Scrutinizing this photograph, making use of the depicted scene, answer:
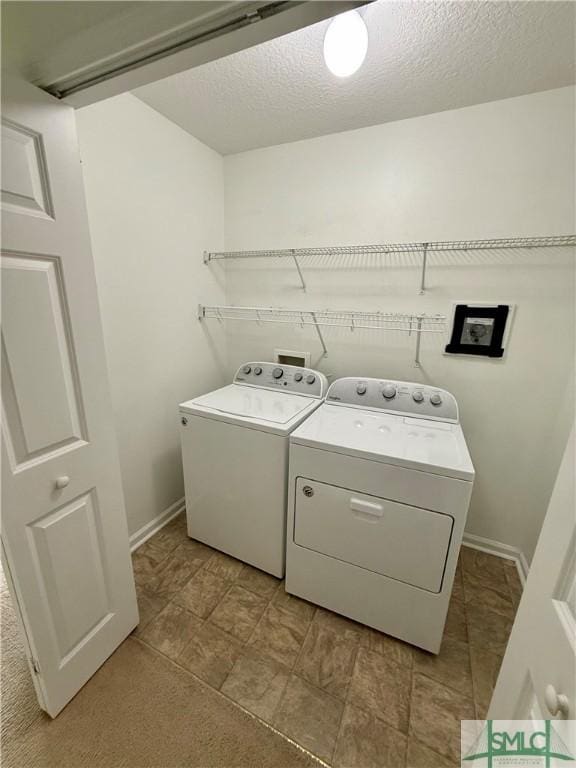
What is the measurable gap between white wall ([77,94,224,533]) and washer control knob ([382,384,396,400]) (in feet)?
4.34

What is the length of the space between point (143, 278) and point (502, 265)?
6.51 ft

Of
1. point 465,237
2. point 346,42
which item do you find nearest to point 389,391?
point 465,237

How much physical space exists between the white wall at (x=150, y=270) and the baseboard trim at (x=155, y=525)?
0.04 m

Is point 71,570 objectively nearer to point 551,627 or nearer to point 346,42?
point 551,627

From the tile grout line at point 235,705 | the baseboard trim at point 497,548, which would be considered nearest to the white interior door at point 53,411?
the tile grout line at point 235,705

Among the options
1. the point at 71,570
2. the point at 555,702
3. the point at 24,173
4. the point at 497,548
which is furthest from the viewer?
the point at 497,548

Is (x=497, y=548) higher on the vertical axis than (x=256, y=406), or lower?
lower

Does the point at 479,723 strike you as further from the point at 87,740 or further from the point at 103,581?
the point at 103,581

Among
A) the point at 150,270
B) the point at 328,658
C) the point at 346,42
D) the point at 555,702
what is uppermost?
the point at 346,42

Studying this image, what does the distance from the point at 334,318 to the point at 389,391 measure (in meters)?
0.64

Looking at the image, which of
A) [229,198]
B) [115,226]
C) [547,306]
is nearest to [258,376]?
[115,226]

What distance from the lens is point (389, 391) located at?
5.78 ft

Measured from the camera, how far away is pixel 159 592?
163 cm

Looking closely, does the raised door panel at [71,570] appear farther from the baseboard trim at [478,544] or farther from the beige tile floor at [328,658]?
the baseboard trim at [478,544]
